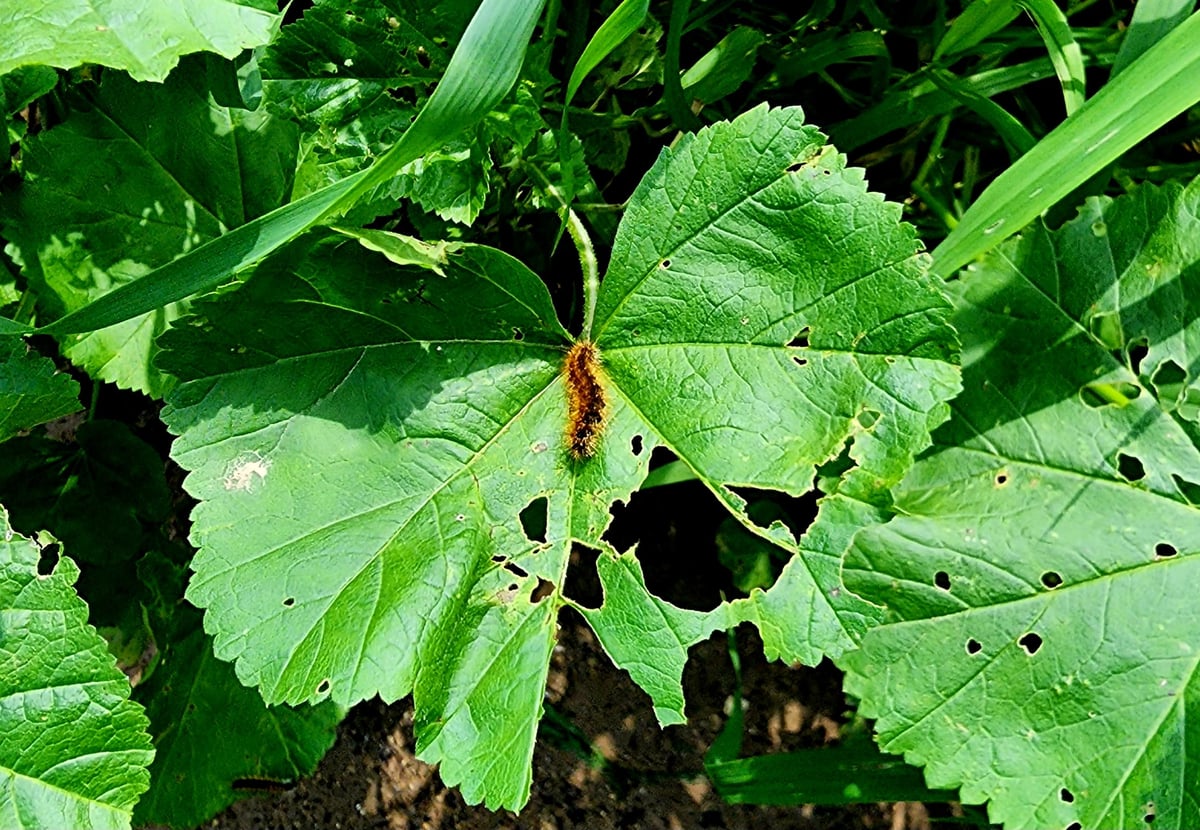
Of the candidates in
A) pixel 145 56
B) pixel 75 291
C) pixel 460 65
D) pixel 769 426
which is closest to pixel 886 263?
pixel 769 426

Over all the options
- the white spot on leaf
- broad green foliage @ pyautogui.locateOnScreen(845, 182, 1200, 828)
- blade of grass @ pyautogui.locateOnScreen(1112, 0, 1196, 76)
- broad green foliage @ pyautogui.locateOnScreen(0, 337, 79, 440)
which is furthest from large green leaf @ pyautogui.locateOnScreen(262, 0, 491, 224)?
blade of grass @ pyautogui.locateOnScreen(1112, 0, 1196, 76)

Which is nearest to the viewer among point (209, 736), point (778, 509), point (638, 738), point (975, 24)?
point (975, 24)

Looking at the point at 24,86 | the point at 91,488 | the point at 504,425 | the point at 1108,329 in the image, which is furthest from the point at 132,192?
the point at 1108,329

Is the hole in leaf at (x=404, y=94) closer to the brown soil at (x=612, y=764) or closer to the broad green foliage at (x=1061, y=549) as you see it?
the broad green foliage at (x=1061, y=549)

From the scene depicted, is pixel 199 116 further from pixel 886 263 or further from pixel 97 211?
pixel 886 263

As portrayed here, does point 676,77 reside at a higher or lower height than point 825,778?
higher

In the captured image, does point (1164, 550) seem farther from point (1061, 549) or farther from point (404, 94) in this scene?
point (404, 94)

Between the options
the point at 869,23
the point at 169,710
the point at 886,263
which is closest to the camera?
the point at 886,263

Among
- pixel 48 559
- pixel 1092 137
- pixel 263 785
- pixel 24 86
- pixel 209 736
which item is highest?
pixel 1092 137
